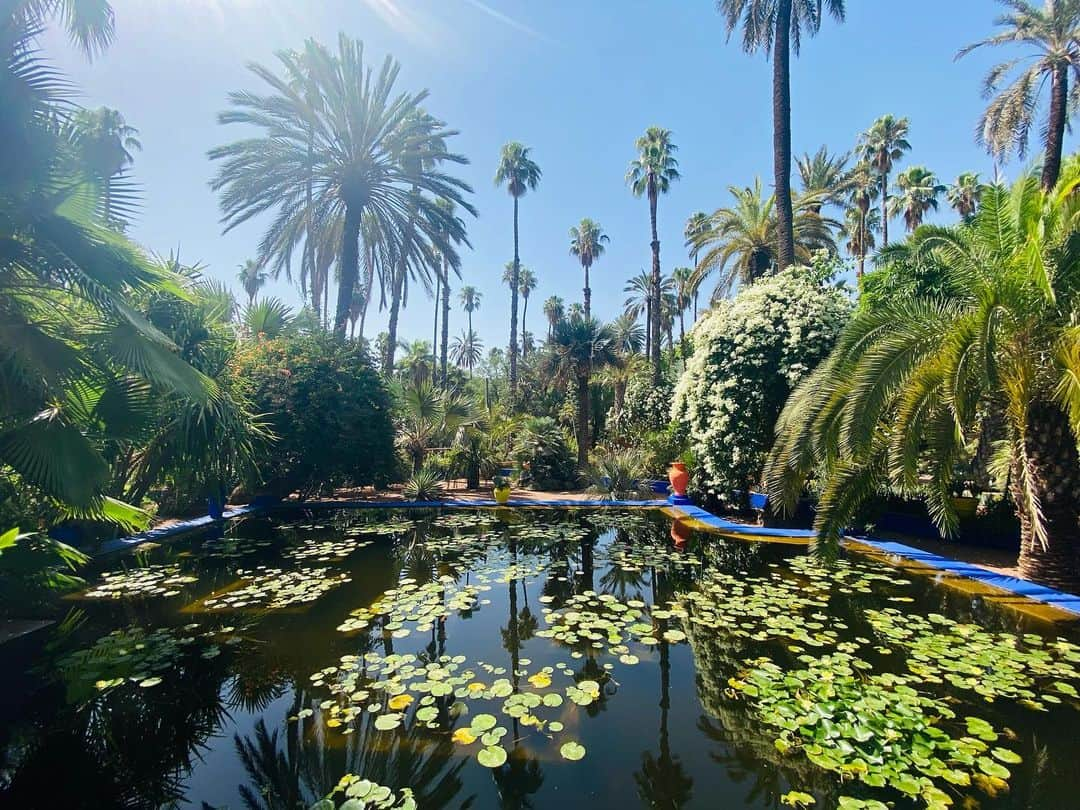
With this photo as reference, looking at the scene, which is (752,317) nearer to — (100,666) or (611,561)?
(611,561)

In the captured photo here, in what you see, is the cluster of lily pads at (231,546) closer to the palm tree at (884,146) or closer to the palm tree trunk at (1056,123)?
the palm tree trunk at (1056,123)

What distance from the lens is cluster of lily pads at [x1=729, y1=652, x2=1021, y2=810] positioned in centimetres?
276

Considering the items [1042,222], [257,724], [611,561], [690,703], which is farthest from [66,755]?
[1042,222]

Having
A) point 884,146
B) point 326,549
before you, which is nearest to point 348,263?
point 326,549

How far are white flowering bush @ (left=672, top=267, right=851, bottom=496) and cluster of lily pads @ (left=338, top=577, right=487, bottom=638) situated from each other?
606cm

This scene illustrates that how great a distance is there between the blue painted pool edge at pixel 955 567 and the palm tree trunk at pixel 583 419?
8459 mm

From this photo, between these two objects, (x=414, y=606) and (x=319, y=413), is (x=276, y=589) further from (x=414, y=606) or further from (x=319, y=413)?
(x=319, y=413)

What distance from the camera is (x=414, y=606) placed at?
18.5 ft

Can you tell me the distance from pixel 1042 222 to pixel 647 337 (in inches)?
1166

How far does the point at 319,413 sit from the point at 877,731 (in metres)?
12.8

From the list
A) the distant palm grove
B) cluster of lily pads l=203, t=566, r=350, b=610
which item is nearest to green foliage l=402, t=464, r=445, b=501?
the distant palm grove

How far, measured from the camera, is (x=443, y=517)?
11664mm

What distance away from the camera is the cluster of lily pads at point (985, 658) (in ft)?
12.1

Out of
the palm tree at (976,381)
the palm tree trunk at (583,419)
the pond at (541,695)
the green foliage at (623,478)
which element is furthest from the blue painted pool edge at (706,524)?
the palm tree trunk at (583,419)
